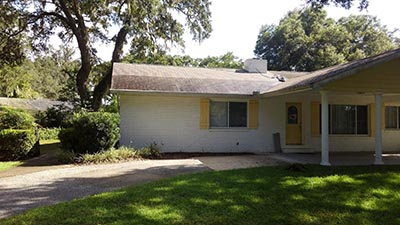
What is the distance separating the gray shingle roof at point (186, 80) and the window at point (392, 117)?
17.9 ft

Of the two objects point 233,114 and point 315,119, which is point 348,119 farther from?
point 233,114

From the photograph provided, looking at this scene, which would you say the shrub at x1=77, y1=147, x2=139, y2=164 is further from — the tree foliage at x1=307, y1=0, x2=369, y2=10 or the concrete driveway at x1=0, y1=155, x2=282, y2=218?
the tree foliage at x1=307, y1=0, x2=369, y2=10

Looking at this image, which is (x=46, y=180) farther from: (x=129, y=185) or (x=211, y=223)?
(x=211, y=223)

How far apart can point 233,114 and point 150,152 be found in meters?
3.85

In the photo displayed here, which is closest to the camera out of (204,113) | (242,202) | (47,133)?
(242,202)

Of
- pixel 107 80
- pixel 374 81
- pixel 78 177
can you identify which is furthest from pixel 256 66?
pixel 78 177

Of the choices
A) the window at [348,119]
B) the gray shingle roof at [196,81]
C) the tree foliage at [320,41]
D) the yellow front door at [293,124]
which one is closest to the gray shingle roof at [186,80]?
the gray shingle roof at [196,81]

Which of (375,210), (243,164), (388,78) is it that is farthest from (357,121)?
(375,210)

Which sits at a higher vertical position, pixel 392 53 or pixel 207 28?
pixel 207 28

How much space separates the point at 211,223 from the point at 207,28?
18.7 metres

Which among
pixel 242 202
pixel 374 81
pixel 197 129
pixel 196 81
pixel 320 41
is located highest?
pixel 320 41

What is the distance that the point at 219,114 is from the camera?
1383cm

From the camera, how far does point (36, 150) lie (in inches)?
507

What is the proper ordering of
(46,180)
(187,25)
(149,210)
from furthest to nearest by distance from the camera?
(187,25)
(46,180)
(149,210)
